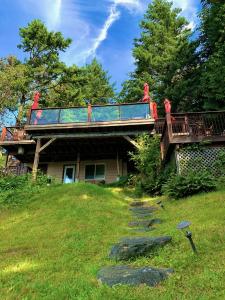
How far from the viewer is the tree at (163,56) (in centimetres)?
2767

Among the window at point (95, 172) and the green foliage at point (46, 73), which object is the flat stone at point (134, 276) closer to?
the window at point (95, 172)

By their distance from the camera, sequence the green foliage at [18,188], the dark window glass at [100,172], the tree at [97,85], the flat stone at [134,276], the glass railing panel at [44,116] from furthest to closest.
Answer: the tree at [97,85] → the dark window glass at [100,172] → the glass railing panel at [44,116] → the green foliage at [18,188] → the flat stone at [134,276]

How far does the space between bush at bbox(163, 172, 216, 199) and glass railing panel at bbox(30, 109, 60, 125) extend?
8553 mm

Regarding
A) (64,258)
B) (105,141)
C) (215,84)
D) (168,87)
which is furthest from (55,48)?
(64,258)

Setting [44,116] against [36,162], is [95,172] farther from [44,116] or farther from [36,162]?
[44,116]

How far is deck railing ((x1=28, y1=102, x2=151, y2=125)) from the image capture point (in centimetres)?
1898

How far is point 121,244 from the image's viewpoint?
7.41 m

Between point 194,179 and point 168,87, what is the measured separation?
653 inches

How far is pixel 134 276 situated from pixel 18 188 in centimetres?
1173

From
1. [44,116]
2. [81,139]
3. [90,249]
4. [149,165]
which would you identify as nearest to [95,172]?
[81,139]

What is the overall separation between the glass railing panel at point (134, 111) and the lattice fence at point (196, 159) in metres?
4.66

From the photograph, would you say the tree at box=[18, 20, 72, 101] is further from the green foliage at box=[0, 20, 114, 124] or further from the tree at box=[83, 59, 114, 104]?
the tree at box=[83, 59, 114, 104]

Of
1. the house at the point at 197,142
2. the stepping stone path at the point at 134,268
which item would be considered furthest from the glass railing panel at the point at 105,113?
the stepping stone path at the point at 134,268

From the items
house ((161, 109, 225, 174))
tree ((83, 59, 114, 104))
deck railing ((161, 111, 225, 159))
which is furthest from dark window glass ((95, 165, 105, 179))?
tree ((83, 59, 114, 104))
